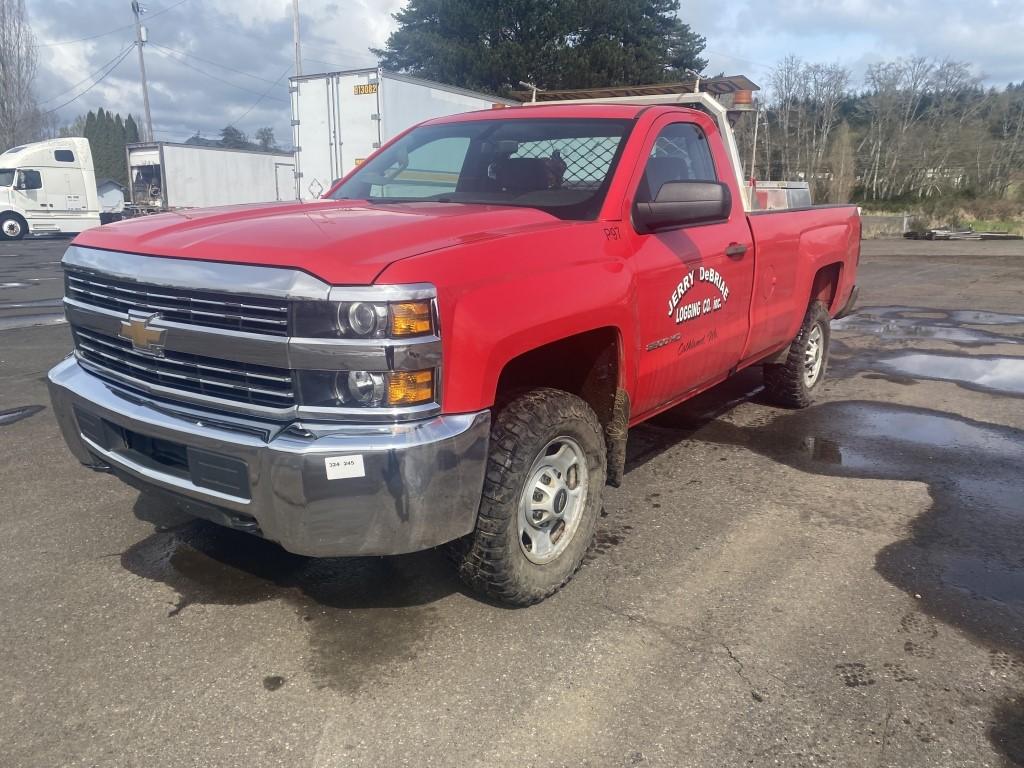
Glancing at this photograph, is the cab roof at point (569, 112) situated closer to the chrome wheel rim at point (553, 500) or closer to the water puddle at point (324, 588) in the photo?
the chrome wheel rim at point (553, 500)

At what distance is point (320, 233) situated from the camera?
9.18 ft

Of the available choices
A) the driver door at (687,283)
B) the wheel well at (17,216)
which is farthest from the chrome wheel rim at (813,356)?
the wheel well at (17,216)

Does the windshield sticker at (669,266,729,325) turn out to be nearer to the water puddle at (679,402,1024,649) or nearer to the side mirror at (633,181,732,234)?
the side mirror at (633,181,732,234)

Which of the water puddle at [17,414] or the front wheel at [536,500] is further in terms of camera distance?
the water puddle at [17,414]

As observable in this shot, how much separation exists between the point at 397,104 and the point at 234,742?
1424 centimetres

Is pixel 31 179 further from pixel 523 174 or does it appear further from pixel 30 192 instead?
pixel 523 174

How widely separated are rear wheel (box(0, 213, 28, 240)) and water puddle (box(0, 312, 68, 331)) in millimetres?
19889

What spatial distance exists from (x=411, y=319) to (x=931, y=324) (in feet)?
30.6

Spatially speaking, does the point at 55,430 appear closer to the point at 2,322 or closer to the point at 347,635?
the point at 347,635

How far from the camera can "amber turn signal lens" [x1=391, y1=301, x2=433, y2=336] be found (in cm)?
245

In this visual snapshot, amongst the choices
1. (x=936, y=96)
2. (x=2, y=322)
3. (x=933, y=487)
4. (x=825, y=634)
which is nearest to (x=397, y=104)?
(x=2, y=322)

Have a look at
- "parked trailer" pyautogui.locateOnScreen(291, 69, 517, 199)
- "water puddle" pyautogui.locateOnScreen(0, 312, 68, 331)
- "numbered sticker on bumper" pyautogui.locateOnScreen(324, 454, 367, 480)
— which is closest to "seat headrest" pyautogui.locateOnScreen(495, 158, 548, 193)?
"numbered sticker on bumper" pyautogui.locateOnScreen(324, 454, 367, 480)

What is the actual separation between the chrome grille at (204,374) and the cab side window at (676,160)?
1.87 m

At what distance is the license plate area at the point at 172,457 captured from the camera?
8.58 feet
